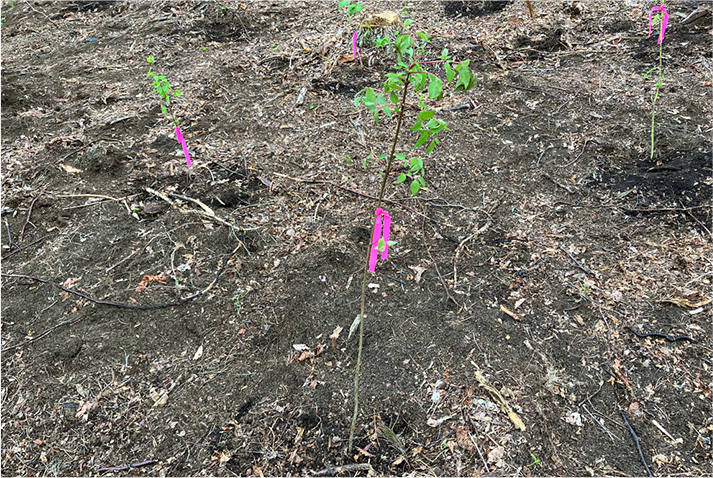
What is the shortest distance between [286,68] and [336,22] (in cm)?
113

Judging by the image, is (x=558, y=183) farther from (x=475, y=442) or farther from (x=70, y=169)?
(x=70, y=169)

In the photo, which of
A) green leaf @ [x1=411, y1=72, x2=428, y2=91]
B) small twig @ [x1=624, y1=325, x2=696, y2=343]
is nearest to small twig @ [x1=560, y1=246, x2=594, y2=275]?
small twig @ [x1=624, y1=325, x2=696, y2=343]

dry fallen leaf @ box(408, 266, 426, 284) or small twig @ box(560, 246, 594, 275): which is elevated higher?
dry fallen leaf @ box(408, 266, 426, 284)

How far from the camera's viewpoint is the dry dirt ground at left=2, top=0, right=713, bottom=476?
1.82 m

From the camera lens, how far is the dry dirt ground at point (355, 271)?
1.82 m

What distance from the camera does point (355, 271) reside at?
2.43 m

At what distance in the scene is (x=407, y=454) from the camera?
5.68 ft

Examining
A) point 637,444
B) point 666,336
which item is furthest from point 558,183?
point 637,444

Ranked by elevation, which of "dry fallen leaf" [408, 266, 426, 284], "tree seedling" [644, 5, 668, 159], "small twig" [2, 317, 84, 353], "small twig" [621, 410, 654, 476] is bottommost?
"small twig" [621, 410, 654, 476]

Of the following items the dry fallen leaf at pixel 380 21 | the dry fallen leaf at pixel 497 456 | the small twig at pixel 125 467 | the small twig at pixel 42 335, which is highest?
the dry fallen leaf at pixel 380 21

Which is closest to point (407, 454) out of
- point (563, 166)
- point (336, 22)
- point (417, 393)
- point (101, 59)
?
point (417, 393)

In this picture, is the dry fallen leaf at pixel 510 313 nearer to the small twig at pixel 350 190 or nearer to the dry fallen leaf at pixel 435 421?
the dry fallen leaf at pixel 435 421

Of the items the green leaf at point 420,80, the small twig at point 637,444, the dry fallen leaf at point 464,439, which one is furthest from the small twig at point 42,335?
the small twig at point 637,444

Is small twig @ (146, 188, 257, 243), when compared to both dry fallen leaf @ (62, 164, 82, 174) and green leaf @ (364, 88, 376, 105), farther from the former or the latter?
green leaf @ (364, 88, 376, 105)
